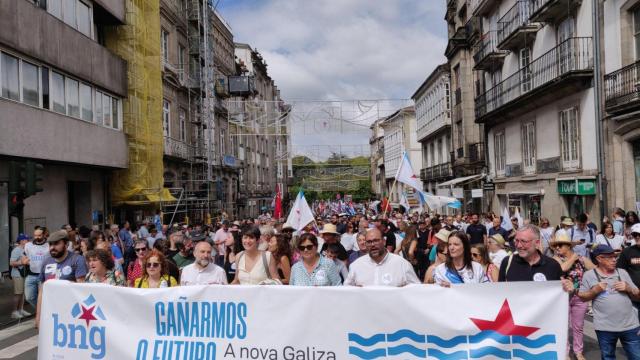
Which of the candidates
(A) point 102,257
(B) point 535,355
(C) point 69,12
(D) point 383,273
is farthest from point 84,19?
(B) point 535,355

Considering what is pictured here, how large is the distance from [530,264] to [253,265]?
3.03 meters

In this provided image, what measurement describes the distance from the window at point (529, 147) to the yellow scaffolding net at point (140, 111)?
613 inches

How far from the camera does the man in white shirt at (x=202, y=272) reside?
6.12m

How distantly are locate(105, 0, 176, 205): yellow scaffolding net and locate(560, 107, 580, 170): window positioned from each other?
16.0m

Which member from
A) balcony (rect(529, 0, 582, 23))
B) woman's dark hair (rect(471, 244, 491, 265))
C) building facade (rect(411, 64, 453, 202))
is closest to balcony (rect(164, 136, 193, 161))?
building facade (rect(411, 64, 453, 202))

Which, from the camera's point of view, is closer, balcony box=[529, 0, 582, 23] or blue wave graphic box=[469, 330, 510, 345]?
blue wave graphic box=[469, 330, 510, 345]

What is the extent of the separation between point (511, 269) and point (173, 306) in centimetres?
325

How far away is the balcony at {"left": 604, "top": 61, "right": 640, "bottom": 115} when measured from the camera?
15492 millimetres

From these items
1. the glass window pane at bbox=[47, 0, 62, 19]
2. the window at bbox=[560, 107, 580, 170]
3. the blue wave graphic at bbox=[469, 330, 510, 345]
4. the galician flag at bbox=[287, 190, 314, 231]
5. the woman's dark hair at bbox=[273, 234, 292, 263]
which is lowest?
the blue wave graphic at bbox=[469, 330, 510, 345]

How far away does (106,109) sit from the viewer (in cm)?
2164

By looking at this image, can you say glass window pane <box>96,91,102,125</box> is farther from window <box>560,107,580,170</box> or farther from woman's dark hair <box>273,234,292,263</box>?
window <box>560,107,580,170</box>

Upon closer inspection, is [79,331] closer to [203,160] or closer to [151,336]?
[151,336]

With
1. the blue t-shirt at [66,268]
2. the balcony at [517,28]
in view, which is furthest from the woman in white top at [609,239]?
the balcony at [517,28]

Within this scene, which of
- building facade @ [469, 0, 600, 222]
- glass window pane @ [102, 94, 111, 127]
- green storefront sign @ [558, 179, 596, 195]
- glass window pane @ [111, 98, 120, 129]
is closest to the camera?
green storefront sign @ [558, 179, 596, 195]
